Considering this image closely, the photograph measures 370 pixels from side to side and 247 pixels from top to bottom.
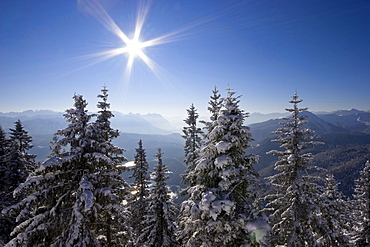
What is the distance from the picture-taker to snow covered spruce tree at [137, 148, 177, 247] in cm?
1666

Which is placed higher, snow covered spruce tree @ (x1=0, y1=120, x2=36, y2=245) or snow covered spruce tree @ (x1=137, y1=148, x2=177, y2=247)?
snow covered spruce tree @ (x1=0, y1=120, x2=36, y2=245)

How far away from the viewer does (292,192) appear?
1351 cm

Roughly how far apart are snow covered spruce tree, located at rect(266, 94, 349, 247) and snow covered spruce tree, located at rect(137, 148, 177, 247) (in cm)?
840

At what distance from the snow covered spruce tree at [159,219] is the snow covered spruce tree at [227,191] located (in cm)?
670

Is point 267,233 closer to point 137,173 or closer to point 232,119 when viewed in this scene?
point 232,119

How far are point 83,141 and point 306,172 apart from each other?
14799 mm

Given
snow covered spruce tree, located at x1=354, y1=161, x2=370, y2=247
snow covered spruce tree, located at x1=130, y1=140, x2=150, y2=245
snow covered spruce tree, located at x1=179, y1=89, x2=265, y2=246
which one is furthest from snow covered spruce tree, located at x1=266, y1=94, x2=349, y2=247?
snow covered spruce tree, located at x1=130, y1=140, x2=150, y2=245

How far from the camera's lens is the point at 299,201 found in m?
13.7

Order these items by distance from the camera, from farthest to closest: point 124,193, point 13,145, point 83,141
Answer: point 13,145
point 124,193
point 83,141

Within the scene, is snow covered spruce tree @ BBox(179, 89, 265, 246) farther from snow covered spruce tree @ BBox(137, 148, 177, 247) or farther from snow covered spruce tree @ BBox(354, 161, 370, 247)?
snow covered spruce tree @ BBox(354, 161, 370, 247)

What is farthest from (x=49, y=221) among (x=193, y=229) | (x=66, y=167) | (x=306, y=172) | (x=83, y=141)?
(x=306, y=172)

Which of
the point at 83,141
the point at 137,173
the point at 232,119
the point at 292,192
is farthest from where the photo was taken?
the point at 137,173

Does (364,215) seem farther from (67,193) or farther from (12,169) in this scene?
(12,169)

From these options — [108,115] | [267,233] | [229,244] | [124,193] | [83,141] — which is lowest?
[229,244]
